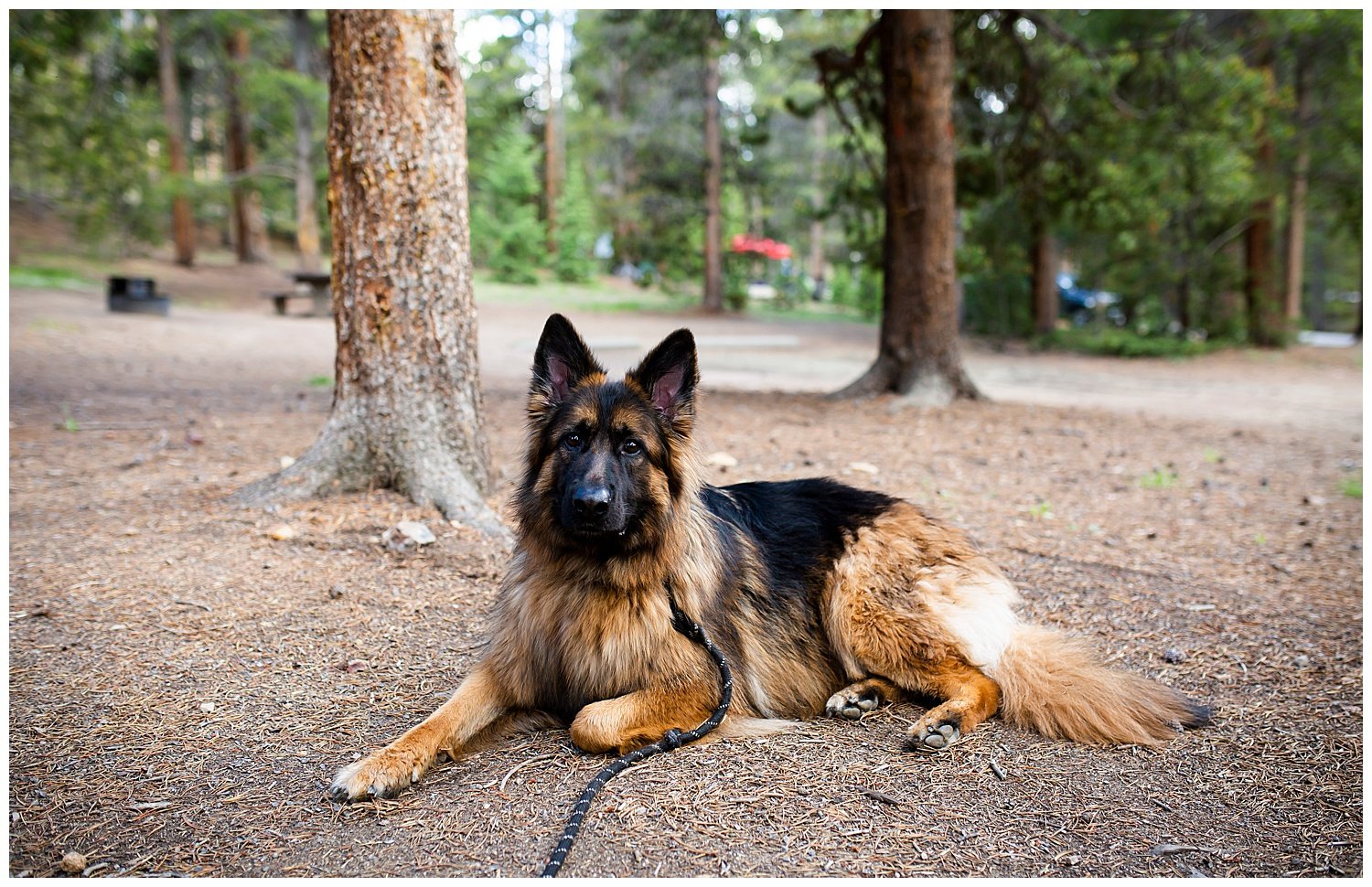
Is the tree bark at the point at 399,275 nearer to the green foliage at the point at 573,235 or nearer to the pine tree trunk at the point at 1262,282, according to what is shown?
the pine tree trunk at the point at 1262,282

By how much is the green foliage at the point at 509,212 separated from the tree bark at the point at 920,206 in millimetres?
29312

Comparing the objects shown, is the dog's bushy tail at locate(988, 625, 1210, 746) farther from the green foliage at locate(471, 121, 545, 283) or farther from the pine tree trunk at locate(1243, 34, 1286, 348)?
the green foliage at locate(471, 121, 545, 283)

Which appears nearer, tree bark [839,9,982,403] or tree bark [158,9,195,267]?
tree bark [839,9,982,403]

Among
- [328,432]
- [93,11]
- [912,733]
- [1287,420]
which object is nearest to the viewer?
[912,733]

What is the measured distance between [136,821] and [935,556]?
3.40 meters

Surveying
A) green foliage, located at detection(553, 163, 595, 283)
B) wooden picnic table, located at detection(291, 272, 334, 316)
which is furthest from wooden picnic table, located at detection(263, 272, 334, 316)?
green foliage, located at detection(553, 163, 595, 283)

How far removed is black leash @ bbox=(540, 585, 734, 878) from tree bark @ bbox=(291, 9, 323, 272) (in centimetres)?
2984

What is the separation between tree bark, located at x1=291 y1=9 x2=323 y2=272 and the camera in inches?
1163

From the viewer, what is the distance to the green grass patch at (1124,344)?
22078 millimetres

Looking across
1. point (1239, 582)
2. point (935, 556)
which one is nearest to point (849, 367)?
point (1239, 582)

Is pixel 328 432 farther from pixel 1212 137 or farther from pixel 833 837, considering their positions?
pixel 1212 137

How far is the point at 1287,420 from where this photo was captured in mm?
12422

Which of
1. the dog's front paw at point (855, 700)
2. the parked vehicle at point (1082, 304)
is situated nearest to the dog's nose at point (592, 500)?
the dog's front paw at point (855, 700)

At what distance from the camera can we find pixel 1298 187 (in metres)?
23.0
